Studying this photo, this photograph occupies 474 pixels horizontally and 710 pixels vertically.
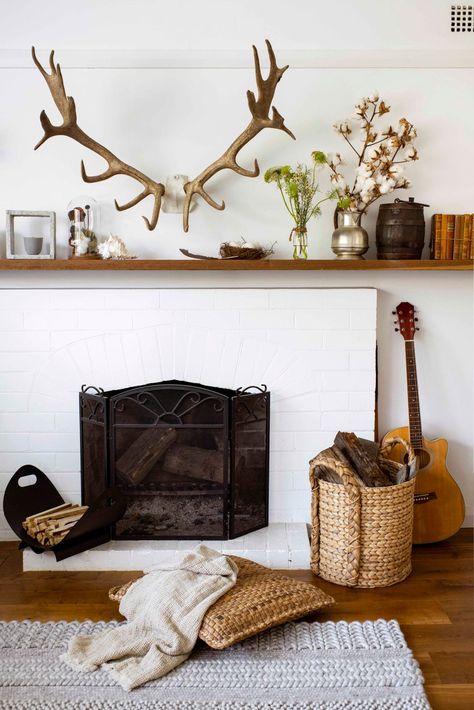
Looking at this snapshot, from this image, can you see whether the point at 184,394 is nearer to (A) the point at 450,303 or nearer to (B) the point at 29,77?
(A) the point at 450,303

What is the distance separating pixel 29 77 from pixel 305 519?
2272 millimetres

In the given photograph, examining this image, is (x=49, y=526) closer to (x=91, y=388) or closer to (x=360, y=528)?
(x=91, y=388)

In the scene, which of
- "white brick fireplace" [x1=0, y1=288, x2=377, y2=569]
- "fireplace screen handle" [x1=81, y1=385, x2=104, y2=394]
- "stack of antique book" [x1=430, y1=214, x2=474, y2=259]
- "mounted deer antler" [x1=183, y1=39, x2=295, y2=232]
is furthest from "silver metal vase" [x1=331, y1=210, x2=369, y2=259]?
"fireplace screen handle" [x1=81, y1=385, x2=104, y2=394]

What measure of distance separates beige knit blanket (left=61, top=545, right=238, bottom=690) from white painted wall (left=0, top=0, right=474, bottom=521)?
51.4 inches

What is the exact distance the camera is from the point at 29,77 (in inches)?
131

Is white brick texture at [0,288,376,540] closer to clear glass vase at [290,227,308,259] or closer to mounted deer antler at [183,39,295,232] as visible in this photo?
clear glass vase at [290,227,308,259]

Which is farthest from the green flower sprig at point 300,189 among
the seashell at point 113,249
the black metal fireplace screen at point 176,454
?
the black metal fireplace screen at point 176,454

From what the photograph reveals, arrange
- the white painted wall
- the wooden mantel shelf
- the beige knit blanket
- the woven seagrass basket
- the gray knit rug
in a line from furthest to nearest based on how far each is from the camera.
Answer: the white painted wall
the wooden mantel shelf
the woven seagrass basket
the beige knit blanket
the gray knit rug

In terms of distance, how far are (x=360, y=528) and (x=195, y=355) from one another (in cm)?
103

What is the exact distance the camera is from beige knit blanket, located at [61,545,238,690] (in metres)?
2.32

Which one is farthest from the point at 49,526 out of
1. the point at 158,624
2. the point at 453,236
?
the point at 453,236

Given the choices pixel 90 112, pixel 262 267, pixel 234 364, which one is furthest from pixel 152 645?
pixel 90 112

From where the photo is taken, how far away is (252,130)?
3.09 metres

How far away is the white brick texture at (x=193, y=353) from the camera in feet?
11.0
